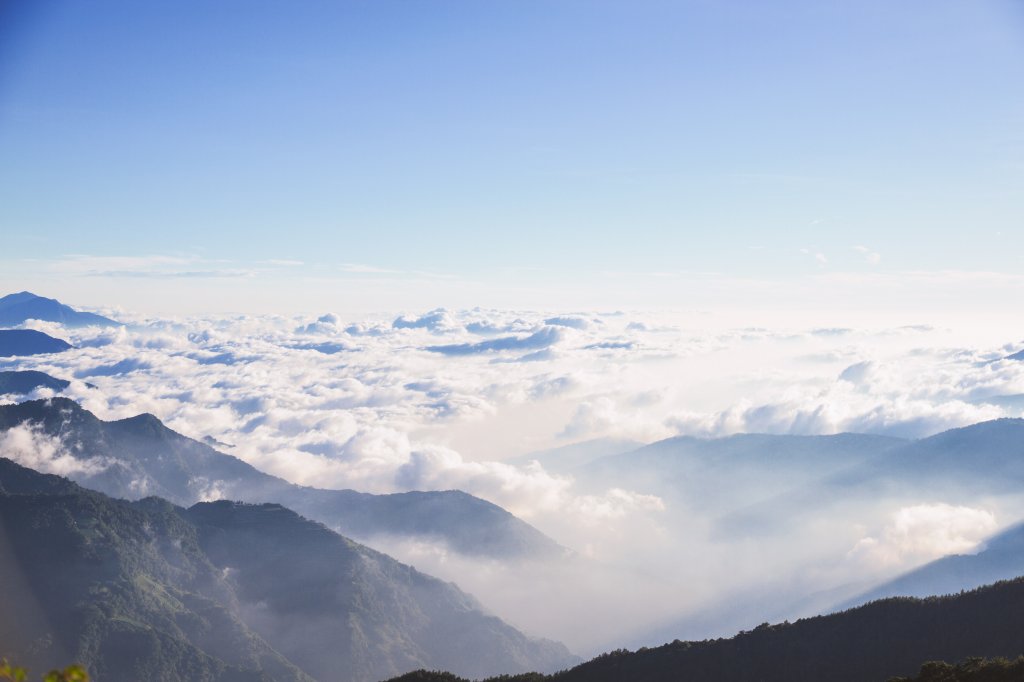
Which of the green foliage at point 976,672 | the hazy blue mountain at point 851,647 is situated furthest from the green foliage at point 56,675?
the hazy blue mountain at point 851,647

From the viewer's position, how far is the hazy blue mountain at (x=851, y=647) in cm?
12744

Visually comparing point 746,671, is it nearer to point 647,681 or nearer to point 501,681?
point 647,681

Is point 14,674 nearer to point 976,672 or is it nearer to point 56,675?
point 56,675

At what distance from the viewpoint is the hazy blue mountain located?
127 m

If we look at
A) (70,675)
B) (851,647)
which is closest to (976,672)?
(851,647)

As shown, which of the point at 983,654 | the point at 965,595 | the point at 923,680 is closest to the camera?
the point at 923,680

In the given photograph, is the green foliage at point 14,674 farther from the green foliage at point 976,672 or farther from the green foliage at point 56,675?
the green foliage at point 976,672

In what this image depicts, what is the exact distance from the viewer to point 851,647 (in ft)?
447

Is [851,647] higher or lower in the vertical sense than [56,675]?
lower

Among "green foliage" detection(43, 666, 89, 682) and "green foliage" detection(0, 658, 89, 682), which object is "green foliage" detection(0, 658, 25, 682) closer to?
"green foliage" detection(0, 658, 89, 682)

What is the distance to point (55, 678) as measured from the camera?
13992mm

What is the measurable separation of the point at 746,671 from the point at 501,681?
51909 millimetres

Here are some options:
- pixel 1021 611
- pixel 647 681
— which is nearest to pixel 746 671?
pixel 647 681

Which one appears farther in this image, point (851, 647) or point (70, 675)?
point (851, 647)
